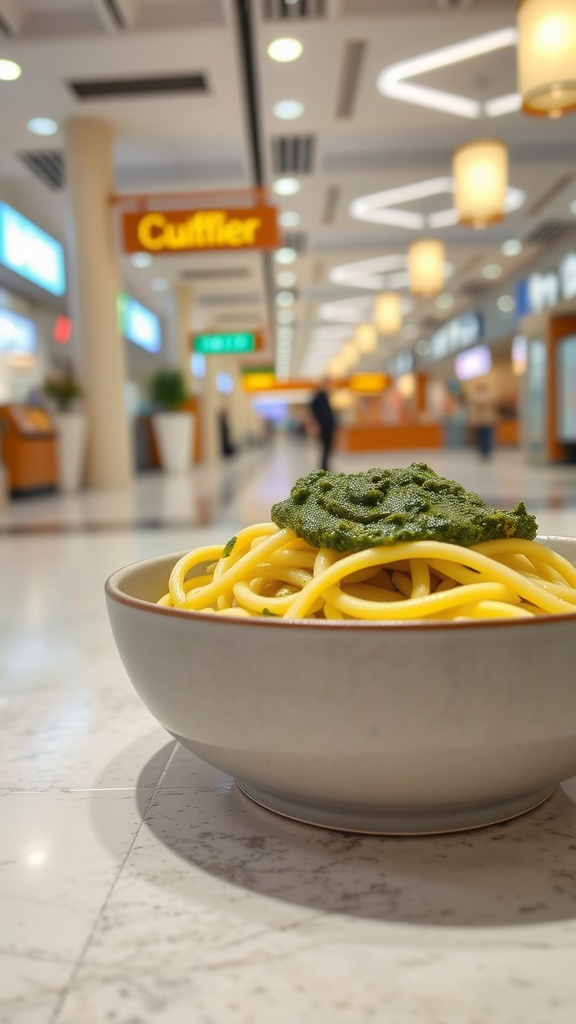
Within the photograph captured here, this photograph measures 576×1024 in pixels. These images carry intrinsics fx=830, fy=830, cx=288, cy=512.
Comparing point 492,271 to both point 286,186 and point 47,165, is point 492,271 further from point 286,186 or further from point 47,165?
point 47,165

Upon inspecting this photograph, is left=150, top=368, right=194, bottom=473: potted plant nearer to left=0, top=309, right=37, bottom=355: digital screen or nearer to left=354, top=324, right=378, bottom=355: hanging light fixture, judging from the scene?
left=0, top=309, right=37, bottom=355: digital screen

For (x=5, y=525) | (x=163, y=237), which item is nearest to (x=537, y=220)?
(x=163, y=237)

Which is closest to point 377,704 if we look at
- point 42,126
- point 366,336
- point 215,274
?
point 42,126

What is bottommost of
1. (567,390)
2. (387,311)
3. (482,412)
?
(482,412)

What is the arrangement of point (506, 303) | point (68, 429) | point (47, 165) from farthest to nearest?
point (506, 303) → point (68, 429) → point (47, 165)

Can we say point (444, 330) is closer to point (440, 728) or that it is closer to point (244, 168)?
point (244, 168)

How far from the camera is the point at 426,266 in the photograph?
37.1 feet

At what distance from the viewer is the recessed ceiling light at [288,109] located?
9016 mm

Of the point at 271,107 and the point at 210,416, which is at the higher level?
the point at 271,107

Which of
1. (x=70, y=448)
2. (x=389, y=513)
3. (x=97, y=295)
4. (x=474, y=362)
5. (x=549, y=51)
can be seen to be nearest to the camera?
(x=389, y=513)

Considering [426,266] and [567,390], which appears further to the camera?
[567,390]

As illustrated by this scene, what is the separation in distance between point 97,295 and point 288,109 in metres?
3.18

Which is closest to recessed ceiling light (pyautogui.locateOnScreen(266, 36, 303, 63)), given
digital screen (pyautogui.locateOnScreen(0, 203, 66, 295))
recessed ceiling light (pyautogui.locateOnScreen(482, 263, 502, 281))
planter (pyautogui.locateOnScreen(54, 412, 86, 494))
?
planter (pyautogui.locateOnScreen(54, 412, 86, 494))

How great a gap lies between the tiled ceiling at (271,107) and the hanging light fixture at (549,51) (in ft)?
7.71
